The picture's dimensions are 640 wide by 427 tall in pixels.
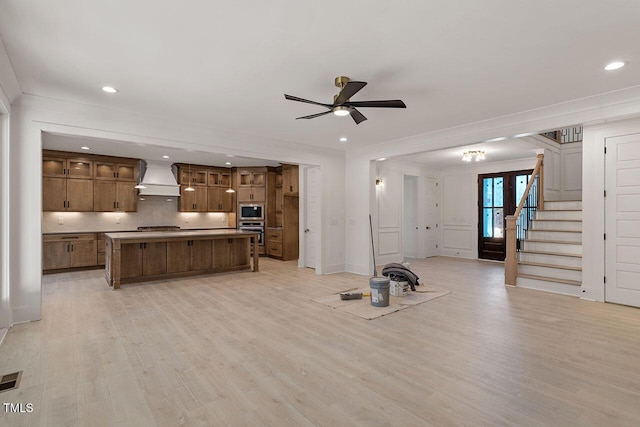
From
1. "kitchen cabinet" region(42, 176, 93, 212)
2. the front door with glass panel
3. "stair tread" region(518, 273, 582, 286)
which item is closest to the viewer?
"stair tread" region(518, 273, 582, 286)

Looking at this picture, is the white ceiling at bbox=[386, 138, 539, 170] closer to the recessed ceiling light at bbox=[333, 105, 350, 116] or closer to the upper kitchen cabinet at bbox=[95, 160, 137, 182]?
the recessed ceiling light at bbox=[333, 105, 350, 116]

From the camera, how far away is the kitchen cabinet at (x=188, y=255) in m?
6.41

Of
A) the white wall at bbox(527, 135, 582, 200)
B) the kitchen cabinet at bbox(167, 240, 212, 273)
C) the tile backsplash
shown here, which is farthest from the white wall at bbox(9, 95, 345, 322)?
the white wall at bbox(527, 135, 582, 200)

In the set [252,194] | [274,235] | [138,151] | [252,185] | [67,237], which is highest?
[138,151]

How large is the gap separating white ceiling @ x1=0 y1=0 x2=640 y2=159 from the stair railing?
2354 mm

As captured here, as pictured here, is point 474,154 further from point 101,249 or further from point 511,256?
point 101,249

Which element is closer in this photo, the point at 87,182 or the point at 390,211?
the point at 87,182

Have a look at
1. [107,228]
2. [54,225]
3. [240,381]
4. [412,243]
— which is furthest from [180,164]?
[240,381]

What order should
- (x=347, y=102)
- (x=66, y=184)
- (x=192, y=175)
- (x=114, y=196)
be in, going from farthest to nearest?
(x=192, y=175) → (x=114, y=196) → (x=66, y=184) → (x=347, y=102)

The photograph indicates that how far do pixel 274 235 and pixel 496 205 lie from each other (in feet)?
20.5

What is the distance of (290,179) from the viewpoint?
28.8ft

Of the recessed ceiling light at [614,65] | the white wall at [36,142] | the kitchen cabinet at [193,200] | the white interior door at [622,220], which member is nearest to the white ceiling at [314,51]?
the recessed ceiling light at [614,65]

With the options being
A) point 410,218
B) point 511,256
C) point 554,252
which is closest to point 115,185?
point 410,218

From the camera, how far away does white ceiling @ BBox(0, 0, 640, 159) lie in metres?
2.30
